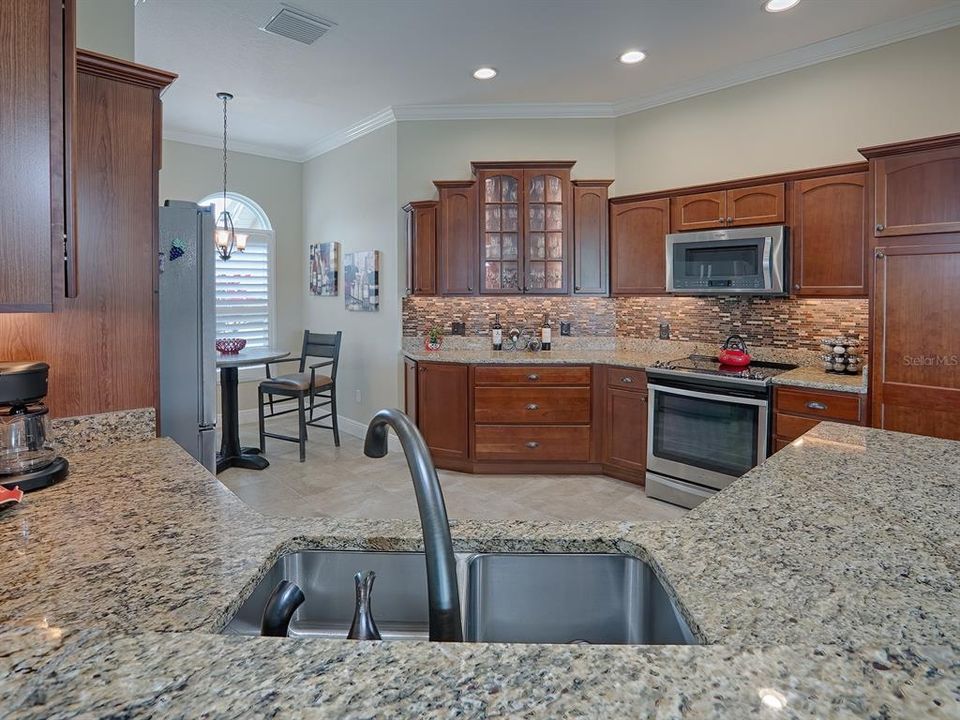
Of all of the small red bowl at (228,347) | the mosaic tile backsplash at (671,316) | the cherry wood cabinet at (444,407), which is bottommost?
the cherry wood cabinet at (444,407)

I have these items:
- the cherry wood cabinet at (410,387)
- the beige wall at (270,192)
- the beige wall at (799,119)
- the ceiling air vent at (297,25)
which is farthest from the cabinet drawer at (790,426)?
the beige wall at (270,192)

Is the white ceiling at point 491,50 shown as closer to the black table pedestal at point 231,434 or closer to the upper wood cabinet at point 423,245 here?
the upper wood cabinet at point 423,245

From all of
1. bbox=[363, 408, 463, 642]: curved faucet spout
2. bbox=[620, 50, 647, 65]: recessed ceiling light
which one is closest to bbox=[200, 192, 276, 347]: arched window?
bbox=[620, 50, 647, 65]: recessed ceiling light

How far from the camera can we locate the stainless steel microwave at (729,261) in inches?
143

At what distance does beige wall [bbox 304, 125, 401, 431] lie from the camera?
16.8 feet

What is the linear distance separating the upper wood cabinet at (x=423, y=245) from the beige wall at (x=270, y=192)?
7.15 feet

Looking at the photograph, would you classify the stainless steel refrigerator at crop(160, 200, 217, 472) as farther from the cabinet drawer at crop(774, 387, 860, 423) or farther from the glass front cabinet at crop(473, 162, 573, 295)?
the cabinet drawer at crop(774, 387, 860, 423)

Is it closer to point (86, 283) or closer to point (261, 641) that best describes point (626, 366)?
point (86, 283)

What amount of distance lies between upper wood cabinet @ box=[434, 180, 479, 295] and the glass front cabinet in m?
0.09

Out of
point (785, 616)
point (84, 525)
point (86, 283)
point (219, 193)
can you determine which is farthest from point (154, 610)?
point (219, 193)

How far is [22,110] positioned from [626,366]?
3606 millimetres

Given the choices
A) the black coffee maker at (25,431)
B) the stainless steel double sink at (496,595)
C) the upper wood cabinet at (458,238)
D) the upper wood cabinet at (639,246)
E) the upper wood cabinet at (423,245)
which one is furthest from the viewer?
the upper wood cabinet at (423,245)

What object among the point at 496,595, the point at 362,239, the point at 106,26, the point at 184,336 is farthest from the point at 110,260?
the point at 362,239

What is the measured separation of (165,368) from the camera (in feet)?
8.61
